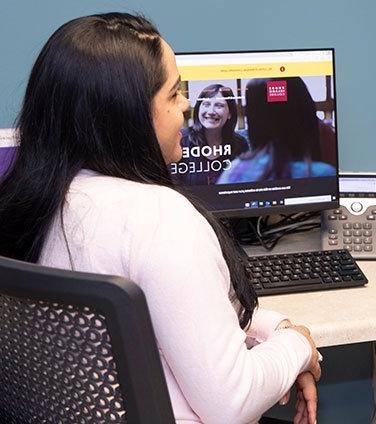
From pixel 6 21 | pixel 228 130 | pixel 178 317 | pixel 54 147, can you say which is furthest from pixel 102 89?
pixel 6 21

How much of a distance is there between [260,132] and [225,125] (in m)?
0.08

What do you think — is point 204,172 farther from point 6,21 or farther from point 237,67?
point 6,21

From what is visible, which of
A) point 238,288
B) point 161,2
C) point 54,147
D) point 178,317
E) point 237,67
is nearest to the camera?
point 178,317

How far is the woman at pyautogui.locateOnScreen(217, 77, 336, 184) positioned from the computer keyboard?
0.19 m

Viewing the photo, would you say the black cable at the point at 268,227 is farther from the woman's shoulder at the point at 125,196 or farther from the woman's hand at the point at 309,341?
the woman's shoulder at the point at 125,196

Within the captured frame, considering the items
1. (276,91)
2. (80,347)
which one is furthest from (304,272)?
(80,347)

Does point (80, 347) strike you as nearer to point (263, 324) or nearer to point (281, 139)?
point (263, 324)

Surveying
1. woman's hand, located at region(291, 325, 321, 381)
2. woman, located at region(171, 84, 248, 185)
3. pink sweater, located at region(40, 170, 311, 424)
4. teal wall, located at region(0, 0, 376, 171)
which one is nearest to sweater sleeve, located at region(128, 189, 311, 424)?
pink sweater, located at region(40, 170, 311, 424)

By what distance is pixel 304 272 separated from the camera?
55.6 inches

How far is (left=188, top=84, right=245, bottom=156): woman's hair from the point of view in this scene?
1.52 m

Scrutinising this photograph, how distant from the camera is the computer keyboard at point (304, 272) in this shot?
54.2 inches

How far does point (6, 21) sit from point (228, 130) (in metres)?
0.54

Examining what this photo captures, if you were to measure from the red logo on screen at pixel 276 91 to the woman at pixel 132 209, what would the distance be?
0.51m

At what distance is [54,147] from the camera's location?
3.16 ft
